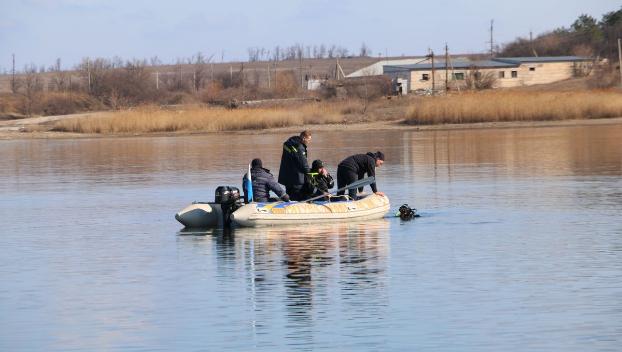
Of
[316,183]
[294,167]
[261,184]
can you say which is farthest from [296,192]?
[261,184]

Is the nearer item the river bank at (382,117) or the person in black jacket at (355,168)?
the person in black jacket at (355,168)

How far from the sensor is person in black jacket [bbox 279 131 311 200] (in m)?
24.3

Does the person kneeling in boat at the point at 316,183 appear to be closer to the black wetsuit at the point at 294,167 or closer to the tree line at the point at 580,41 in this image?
the black wetsuit at the point at 294,167

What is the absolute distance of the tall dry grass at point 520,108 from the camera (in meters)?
73.3

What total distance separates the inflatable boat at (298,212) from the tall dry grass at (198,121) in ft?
171

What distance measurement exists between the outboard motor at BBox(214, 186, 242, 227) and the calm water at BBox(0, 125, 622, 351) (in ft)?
1.43

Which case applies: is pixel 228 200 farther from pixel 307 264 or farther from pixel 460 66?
pixel 460 66

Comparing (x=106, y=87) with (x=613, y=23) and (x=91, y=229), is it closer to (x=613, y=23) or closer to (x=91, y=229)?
(x=613, y=23)

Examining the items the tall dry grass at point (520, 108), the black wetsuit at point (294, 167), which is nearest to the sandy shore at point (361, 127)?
the tall dry grass at point (520, 108)

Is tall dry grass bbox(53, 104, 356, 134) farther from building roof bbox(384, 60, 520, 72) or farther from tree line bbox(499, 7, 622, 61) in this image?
tree line bbox(499, 7, 622, 61)

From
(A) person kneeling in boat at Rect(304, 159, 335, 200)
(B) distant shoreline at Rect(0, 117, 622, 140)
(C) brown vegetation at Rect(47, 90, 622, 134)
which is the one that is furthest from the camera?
(C) brown vegetation at Rect(47, 90, 622, 134)

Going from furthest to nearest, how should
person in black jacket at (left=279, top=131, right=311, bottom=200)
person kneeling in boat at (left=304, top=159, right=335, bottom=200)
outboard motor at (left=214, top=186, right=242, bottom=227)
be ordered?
person kneeling in boat at (left=304, top=159, right=335, bottom=200), person in black jacket at (left=279, top=131, right=311, bottom=200), outboard motor at (left=214, top=186, right=242, bottom=227)

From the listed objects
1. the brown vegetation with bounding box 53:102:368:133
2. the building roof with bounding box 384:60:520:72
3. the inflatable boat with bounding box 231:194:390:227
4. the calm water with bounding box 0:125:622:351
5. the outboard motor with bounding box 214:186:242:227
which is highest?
the building roof with bounding box 384:60:520:72

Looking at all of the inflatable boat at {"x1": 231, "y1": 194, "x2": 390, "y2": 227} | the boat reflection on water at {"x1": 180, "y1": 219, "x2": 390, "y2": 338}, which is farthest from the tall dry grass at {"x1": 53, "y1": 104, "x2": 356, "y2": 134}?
the boat reflection on water at {"x1": 180, "y1": 219, "x2": 390, "y2": 338}
